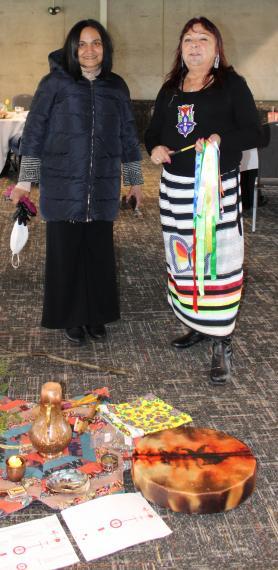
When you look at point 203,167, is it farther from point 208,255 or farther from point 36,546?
point 36,546

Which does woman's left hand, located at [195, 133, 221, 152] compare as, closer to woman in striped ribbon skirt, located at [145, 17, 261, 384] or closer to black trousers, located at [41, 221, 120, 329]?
woman in striped ribbon skirt, located at [145, 17, 261, 384]

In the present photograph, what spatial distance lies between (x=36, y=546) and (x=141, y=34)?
35.1 ft

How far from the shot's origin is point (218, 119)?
3176 millimetres

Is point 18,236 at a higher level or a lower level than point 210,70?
lower

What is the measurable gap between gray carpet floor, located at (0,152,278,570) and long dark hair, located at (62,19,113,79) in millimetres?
1350

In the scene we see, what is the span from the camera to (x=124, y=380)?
3488 mm

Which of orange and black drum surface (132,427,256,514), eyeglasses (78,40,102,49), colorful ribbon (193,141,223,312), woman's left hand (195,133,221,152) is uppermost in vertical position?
eyeglasses (78,40,102,49)

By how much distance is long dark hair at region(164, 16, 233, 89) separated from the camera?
3150 mm

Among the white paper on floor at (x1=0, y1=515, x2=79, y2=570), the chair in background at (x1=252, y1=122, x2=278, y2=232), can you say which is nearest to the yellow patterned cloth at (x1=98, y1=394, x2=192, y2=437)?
the white paper on floor at (x1=0, y1=515, x2=79, y2=570)

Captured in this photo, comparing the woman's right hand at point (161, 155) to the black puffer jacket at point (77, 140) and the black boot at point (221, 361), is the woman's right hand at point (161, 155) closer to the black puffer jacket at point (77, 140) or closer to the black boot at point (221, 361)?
the black puffer jacket at point (77, 140)

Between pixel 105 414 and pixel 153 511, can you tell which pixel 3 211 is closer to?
pixel 105 414

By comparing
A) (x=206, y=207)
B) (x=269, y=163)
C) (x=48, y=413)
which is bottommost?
(x=48, y=413)

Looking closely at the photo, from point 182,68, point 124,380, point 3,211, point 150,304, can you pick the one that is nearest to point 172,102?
point 182,68

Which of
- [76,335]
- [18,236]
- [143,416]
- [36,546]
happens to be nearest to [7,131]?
[18,236]
